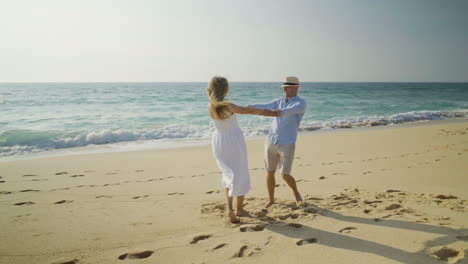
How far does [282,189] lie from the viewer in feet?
16.3

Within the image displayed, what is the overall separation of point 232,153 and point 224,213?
950 millimetres

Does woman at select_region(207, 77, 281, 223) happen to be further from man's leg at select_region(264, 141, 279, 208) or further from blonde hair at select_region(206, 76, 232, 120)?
man's leg at select_region(264, 141, 279, 208)

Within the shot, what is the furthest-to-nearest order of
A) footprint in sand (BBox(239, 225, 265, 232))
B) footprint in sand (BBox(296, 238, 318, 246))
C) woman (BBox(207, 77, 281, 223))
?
woman (BBox(207, 77, 281, 223)), footprint in sand (BBox(239, 225, 265, 232)), footprint in sand (BBox(296, 238, 318, 246))

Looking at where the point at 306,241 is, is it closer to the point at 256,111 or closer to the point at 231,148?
the point at 231,148

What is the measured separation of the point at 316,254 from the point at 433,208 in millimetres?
2164

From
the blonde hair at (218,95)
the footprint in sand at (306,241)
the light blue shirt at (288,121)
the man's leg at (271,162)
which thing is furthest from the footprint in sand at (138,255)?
the light blue shirt at (288,121)

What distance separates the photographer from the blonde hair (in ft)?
10.9

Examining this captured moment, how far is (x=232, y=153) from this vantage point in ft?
11.7

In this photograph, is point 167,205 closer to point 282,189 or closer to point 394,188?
point 282,189

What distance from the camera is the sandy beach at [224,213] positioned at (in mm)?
2768

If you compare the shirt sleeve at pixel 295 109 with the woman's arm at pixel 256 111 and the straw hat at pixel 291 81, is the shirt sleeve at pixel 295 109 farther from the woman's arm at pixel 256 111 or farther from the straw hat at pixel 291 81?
the straw hat at pixel 291 81

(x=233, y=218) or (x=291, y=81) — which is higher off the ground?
(x=291, y=81)

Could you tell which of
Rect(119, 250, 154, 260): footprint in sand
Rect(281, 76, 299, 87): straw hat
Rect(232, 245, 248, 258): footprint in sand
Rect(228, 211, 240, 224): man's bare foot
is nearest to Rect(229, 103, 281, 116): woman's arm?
Rect(281, 76, 299, 87): straw hat

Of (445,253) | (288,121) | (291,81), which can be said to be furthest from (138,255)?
(445,253)
